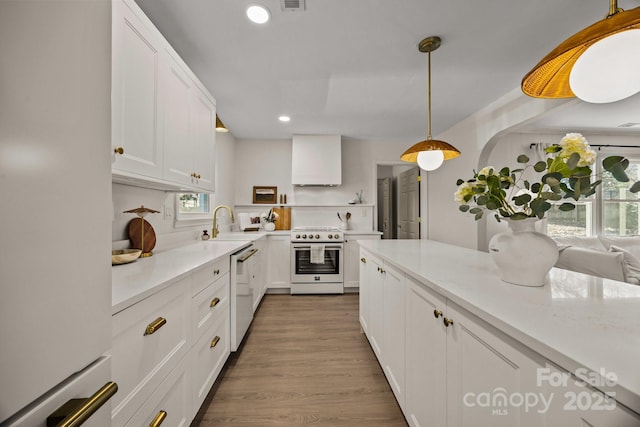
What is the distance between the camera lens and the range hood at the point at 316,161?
396 cm

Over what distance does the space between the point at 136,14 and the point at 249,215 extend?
282 centimetres

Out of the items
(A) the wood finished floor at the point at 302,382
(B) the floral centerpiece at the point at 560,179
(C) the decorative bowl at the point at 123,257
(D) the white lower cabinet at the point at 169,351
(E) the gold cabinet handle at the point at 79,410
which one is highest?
(B) the floral centerpiece at the point at 560,179

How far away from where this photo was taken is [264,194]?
14.0 feet

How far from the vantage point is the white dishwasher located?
6.51 ft

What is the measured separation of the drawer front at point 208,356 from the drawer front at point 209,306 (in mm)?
50

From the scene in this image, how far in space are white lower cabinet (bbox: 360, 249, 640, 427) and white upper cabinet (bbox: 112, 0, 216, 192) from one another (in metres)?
1.55

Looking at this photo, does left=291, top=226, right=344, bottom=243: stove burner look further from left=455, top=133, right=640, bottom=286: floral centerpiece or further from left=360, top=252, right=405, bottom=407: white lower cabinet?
left=455, top=133, right=640, bottom=286: floral centerpiece

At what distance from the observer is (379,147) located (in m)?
4.37

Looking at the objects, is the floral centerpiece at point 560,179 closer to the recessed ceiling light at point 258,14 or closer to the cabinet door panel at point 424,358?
the cabinet door panel at point 424,358

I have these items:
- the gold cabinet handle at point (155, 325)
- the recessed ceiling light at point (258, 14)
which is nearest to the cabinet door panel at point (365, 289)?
the gold cabinet handle at point (155, 325)

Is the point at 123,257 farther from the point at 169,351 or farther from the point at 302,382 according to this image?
the point at 302,382

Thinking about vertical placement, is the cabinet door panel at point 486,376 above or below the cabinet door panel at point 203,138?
below

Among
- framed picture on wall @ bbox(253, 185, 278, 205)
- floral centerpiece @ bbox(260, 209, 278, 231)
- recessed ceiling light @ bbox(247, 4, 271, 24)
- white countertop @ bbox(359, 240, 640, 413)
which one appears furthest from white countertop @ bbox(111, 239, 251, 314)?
framed picture on wall @ bbox(253, 185, 278, 205)

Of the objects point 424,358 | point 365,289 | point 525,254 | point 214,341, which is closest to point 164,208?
point 214,341
